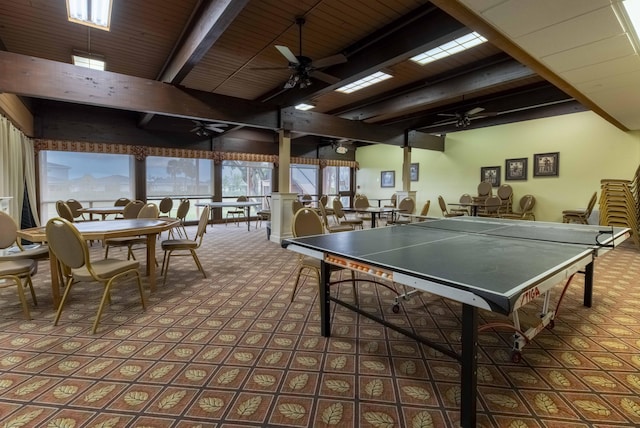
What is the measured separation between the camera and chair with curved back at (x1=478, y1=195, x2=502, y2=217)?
7.59m

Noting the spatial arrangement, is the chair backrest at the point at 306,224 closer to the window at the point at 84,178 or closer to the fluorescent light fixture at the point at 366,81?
the fluorescent light fixture at the point at 366,81

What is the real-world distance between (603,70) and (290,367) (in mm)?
4440

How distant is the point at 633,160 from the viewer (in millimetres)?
6887

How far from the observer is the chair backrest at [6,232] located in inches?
116

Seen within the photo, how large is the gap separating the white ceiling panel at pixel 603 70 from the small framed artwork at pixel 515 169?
17.3ft

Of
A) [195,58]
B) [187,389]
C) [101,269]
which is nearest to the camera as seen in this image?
[187,389]

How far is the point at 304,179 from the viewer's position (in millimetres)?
12656

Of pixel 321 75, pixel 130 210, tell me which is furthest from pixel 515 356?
pixel 130 210

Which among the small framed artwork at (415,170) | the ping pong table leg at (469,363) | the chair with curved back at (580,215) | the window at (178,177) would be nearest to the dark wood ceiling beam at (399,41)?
the ping pong table leg at (469,363)

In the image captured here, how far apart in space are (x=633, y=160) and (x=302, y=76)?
25.8 feet

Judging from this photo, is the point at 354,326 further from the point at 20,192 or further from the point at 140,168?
the point at 140,168

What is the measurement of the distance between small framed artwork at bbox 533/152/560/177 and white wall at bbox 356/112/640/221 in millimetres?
91

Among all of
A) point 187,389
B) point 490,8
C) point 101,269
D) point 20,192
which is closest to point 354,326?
point 187,389

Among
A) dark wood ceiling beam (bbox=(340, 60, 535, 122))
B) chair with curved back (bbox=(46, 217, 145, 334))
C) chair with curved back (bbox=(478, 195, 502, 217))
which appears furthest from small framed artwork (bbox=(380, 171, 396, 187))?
chair with curved back (bbox=(46, 217, 145, 334))
